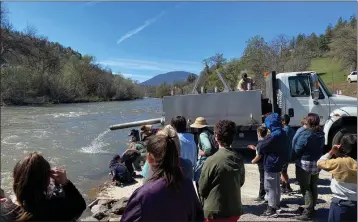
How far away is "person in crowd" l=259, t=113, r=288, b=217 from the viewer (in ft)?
18.5

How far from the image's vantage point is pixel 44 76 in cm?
5734

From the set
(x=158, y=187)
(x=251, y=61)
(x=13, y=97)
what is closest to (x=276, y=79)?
(x=158, y=187)

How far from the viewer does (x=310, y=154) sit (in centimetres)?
542

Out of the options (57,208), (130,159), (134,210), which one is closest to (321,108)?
(130,159)

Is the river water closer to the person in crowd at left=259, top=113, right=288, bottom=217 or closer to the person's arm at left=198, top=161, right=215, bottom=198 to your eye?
the person in crowd at left=259, top=113, right=288, bottom=217

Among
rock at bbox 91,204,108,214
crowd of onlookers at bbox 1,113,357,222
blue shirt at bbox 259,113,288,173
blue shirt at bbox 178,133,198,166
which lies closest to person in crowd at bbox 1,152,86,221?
crowd of onlookers at bbox 1,113,357,222

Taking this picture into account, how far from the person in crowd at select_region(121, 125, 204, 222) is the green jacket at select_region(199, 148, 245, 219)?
101 cm

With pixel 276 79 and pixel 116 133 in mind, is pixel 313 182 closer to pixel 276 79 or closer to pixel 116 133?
pixel 276 79

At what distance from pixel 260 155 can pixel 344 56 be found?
57.4 metres

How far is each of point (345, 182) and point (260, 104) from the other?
20.2ft

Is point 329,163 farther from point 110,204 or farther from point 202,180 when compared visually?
point 110,204

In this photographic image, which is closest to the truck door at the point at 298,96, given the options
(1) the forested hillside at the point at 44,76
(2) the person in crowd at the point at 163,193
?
(2) the person in crowd at the point at 163,193

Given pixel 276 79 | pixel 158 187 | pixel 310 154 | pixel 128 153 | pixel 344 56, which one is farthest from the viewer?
pixel 344 56

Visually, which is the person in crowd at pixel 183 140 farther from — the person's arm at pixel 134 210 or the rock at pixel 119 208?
the person's arm at pixel 134 210
